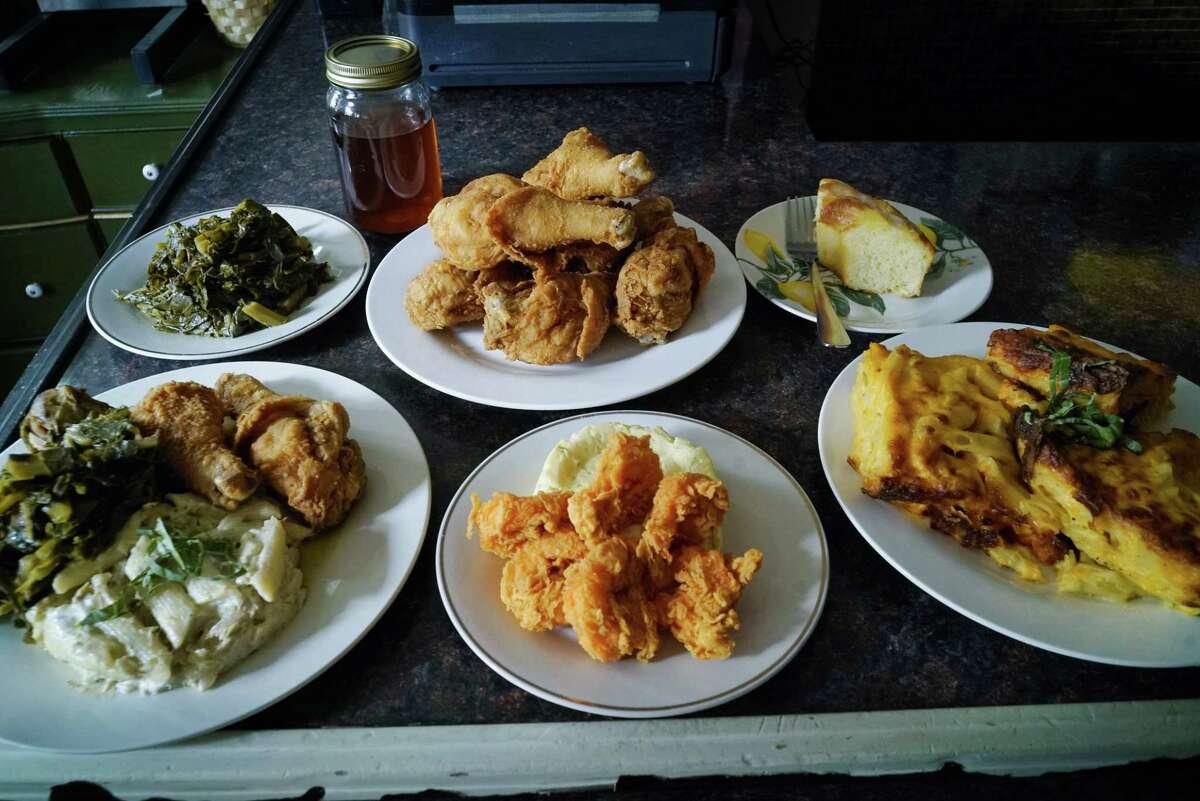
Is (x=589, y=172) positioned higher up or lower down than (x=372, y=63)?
lower down

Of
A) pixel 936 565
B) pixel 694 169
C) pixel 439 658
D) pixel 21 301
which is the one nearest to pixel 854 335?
pixel 936 565

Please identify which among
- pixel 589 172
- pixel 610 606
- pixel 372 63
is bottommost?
pixel 610 606

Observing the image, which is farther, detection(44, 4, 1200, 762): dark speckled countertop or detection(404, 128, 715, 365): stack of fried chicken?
detection(404, 128, 715, 365): stack of fried chicken

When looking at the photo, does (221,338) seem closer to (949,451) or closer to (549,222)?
(549,222)

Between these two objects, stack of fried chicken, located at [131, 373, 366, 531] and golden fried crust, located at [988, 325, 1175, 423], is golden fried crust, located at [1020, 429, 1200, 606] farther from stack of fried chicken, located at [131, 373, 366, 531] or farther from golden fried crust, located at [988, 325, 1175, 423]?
stack of fried chicken, located at [131, 373, 366, 531]

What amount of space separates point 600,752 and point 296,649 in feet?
A: 1.10

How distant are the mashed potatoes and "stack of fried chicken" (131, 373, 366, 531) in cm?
25

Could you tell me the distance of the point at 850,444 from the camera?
109cm

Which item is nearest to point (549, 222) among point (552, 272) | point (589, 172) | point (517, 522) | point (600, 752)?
point (552, 272)

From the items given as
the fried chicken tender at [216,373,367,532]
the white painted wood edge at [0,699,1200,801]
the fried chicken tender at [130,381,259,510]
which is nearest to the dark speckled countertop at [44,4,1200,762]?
the white painted wood edge at [0,699,1200,801]

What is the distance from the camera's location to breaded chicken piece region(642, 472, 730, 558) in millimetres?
910

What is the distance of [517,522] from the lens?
92 centimetres

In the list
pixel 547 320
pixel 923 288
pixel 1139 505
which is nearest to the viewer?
pixel 1139 505

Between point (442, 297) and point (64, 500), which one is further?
point (442, 297)
